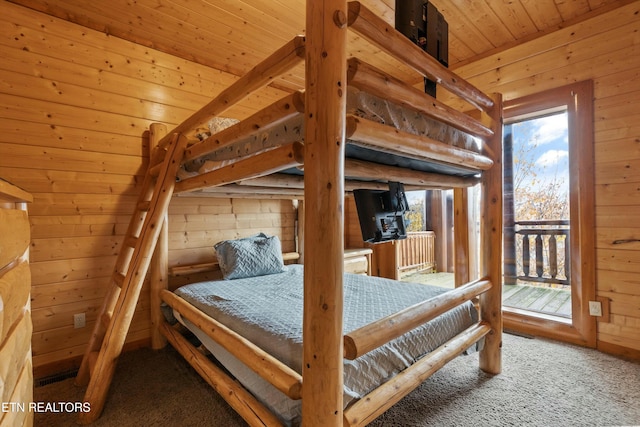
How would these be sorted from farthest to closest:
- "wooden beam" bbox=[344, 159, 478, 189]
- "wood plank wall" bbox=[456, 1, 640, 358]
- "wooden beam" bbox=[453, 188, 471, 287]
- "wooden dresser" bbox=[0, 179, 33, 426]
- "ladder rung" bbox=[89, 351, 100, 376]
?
1. "wooden beam" bbox=[453, 188, 471, 287]
2. "wood plank wall" bbox=[456, 1, 640, 358]
3. "ladder rung" bbox=[89, 351, 100, 376]
4. "wooden beam" bbox=[344, 159, 478, 189]
5. "wooden dresser" bbox=[0, 179, 33, 426]

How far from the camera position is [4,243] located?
77 centimetres

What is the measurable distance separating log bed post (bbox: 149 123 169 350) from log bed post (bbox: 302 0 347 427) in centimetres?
196

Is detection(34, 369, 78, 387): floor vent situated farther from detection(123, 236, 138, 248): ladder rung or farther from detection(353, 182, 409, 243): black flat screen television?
detection(353, 182, 409, 243): black flat screen television

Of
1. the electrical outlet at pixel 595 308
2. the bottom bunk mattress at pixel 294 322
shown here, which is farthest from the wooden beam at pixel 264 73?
the electrical outlet at pixel 595 308

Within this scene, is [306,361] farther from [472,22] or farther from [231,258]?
[472,22]

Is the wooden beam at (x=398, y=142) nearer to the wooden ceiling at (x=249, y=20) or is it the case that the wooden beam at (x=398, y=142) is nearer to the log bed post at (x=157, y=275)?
the wooden ceiling at (x=249, y=20)

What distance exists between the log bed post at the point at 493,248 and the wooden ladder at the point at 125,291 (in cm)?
202

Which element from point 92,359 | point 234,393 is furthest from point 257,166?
point 92,359

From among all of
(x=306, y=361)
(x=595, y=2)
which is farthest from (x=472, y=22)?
(x=306, y=361)

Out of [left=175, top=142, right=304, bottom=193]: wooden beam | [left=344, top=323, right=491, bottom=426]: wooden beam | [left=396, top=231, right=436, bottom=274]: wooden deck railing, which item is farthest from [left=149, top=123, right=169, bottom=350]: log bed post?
[left=396, top=231, right=436, bottom=274]: wooden deck railing

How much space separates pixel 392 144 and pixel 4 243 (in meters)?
1.23

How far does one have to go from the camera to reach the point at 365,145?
113 cm

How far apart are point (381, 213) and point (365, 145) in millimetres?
497

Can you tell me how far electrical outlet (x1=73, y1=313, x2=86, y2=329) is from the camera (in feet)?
6.98
